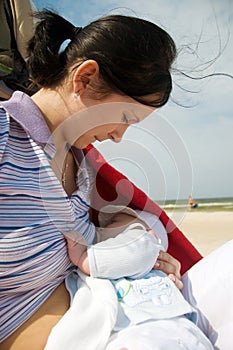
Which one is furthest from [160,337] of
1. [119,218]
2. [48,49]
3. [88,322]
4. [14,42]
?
[14,42]

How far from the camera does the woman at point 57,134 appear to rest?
68 cm

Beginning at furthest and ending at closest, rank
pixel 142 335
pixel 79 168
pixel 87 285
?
pixel 79 168
pixel 87 285
pixel 142 335

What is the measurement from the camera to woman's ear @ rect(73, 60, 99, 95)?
0.78 meters

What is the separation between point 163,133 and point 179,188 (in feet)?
0.36

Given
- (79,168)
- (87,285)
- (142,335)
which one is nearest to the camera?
(142,335)

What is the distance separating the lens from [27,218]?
70 cm

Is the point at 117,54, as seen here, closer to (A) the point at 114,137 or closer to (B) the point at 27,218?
(A) the point at 114,137

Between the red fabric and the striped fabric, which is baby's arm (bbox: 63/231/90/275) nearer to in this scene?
the striped fabric

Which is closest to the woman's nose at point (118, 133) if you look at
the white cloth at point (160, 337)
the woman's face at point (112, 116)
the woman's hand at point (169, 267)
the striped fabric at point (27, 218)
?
the woman's face at point (112, 116)

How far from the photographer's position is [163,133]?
81 cm

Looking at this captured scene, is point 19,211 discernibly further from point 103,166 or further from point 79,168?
point 103,166

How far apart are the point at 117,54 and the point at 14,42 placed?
1.43 feet

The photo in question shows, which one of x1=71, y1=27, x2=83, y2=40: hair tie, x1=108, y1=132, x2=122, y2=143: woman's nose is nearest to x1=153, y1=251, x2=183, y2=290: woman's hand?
x1=108, y1=132, x2=122, y2=143: woman's nose

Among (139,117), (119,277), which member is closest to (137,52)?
(139,117)
